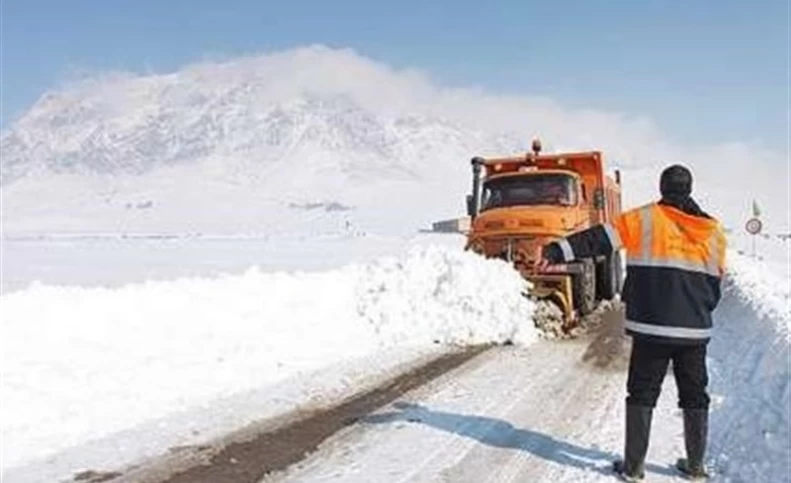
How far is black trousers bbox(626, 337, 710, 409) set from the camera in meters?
6.28

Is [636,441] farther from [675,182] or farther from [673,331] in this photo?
[675,182]

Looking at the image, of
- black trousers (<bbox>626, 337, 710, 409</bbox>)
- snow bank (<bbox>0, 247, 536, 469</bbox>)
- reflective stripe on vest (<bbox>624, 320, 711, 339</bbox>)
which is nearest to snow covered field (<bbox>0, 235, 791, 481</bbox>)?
snow bank (<bbox>0, 247, 536, 469</bbox>)

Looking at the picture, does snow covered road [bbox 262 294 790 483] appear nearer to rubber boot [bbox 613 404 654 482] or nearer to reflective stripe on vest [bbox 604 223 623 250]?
rubber boot [bbox 613 404 654 482]

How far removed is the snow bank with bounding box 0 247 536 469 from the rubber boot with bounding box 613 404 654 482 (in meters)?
3.55

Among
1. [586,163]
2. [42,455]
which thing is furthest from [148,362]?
[586,163]

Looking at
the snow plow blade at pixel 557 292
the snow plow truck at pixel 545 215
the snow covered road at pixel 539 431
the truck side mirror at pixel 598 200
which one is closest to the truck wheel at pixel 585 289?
the snow plow truck at pixel 545 215

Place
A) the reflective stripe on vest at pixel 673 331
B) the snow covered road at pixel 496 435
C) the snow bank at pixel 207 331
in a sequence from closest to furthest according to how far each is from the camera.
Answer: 1. the reflective stripe on vest at pixel 673 331
2. the snow covered road at pixel 496 435
3. the snow bank at pixel 207 331

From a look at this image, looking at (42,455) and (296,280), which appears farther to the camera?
(296,280)

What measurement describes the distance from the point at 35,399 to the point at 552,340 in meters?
7.12

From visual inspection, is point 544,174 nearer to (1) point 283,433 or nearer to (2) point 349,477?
(1) point 283,433

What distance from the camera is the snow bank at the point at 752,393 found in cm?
647

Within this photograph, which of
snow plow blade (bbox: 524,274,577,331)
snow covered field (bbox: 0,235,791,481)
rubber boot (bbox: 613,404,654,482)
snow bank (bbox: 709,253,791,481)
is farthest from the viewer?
snow plow blade (bbox: 524,274,577,331)

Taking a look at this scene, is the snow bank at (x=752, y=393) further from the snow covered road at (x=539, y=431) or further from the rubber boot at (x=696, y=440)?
the rubber boot at (x=696, y=440)

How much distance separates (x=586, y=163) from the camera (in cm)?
1755
